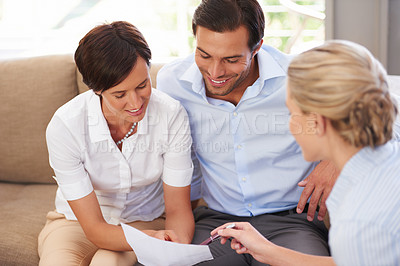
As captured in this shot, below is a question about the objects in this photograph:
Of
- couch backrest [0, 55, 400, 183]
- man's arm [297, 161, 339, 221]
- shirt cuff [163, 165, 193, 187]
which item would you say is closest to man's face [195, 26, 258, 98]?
shirt cuff [163, 165, 193, 187]

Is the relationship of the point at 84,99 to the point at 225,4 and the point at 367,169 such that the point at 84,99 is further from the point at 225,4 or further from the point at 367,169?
the point at 367,169

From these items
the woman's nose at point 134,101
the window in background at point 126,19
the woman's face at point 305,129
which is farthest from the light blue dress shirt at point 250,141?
the window in background at point 126,19

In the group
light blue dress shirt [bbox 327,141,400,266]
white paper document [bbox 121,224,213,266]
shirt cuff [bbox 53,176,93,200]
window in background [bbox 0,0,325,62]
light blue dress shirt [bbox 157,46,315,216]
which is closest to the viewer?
light blue dress shirt [bbox 327,141,400,266]

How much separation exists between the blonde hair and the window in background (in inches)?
82.0

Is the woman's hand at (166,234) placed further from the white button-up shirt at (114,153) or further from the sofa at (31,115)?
the sofa at (31,115)

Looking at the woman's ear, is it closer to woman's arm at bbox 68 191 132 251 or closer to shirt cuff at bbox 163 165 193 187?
shirt cuff at bbox 163 165 193 187

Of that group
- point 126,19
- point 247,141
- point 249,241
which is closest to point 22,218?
point 247,141

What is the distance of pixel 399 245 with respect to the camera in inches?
37.2

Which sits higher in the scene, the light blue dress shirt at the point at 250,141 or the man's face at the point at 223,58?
the man's face at the point at 223,58

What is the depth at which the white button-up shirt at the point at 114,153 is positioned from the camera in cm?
156

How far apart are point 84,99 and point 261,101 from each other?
61 cm

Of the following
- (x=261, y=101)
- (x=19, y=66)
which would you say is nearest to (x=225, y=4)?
(x=261, y=101)

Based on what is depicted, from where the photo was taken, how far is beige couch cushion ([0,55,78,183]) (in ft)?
7.17

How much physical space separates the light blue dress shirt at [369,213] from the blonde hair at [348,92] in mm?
49
